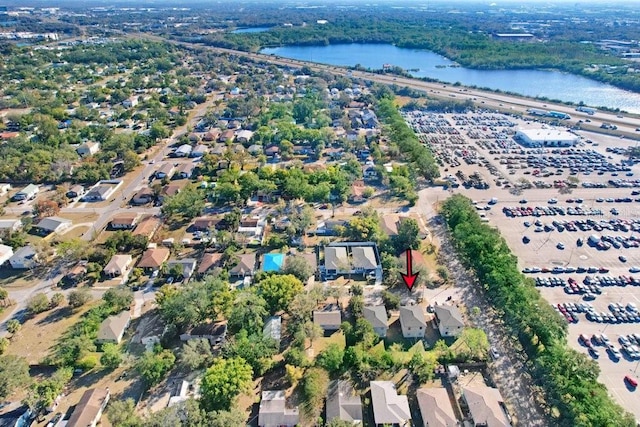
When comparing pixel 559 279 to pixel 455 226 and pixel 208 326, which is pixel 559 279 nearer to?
Answer: pixel 455 226

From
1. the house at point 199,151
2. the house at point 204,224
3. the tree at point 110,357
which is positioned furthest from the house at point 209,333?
the house at point 199,151

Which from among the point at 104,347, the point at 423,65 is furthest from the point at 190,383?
the point at 423,65

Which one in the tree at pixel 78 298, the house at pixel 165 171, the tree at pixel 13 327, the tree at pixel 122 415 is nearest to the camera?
the tree at pixel 122 415

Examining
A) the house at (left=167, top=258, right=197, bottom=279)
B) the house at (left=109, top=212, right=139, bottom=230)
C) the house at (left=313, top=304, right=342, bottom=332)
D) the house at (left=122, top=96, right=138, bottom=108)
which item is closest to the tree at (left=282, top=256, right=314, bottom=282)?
the house at (left=313, top=304, right=342, bottom=332)

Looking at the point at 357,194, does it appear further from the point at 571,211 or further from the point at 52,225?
the point at 52,225

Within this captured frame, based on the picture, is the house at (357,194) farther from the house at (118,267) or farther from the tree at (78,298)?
the tree at (78,298)

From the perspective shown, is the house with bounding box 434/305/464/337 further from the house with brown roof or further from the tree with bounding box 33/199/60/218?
the tree with bounding box 33/199/60/218
